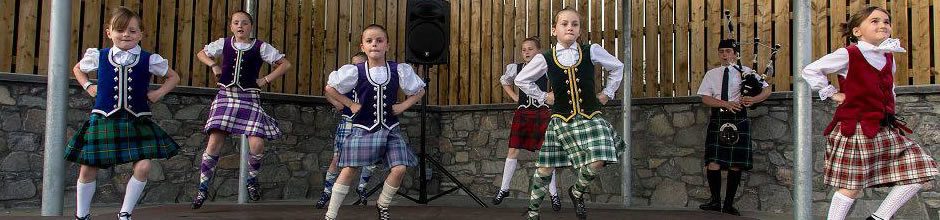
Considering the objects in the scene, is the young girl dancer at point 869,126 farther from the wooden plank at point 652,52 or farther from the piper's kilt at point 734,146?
the wooden plank at point 652,52

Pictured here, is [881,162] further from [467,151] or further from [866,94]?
[467,151]

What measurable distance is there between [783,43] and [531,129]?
2.24 m

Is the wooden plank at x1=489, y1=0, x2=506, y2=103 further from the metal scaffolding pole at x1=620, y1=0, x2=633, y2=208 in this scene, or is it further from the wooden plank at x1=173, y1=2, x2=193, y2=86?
the wooden plank at x1=173, y1=2, x2=193, y2=86

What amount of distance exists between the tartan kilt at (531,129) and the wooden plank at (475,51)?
183cm

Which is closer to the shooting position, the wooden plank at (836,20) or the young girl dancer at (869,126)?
the young girl dancer at (869,126)

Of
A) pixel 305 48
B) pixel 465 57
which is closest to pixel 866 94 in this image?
pixel 465 57

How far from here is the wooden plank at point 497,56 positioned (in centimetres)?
791

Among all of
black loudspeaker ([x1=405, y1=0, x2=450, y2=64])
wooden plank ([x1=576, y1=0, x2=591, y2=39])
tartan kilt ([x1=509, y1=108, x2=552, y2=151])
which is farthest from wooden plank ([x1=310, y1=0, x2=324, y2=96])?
wooden plank ([x1=576, y1=0, x2=591, y2=39])

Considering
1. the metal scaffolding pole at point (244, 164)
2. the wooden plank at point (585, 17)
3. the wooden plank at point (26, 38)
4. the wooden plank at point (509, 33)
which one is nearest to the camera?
the wooden plank at point (26, 38)

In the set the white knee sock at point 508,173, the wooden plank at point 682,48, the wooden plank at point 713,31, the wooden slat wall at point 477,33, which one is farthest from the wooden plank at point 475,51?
the wooden plank at point 713,31

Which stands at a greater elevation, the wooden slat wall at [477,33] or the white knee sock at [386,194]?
the wooden slat wall at [477,33]

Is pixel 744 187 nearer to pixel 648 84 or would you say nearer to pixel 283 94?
pixel 648 84

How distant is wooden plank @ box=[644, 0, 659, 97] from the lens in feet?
22.7

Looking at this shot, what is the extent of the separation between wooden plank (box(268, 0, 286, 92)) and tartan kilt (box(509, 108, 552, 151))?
244 centimetres
